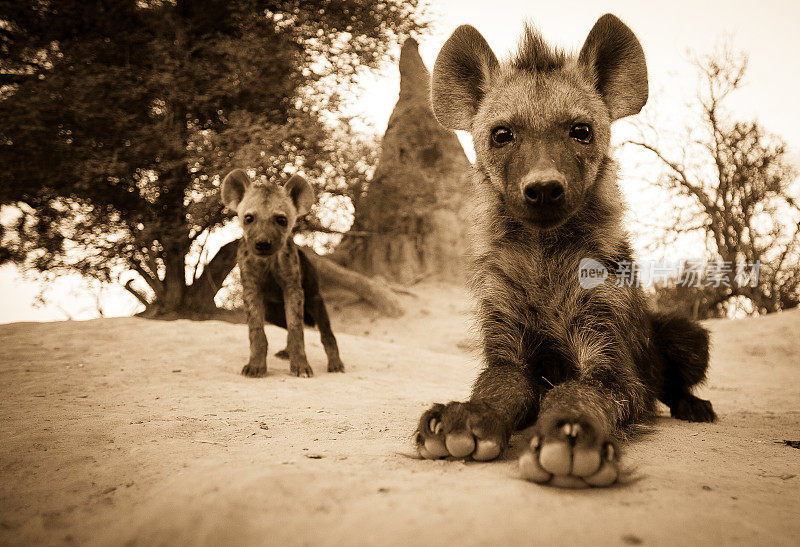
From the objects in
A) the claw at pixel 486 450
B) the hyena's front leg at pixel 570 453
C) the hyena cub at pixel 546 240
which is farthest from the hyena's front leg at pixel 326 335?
the hyena's front leg at pixel 570 453

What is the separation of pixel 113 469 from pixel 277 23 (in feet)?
34.7

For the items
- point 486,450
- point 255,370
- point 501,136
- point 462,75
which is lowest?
point 255,370

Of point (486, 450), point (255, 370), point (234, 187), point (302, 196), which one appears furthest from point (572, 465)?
point (234, 187)

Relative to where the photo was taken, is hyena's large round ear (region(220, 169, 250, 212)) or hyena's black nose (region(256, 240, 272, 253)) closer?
hyena's black nose (region(256, 240, 272, 253))

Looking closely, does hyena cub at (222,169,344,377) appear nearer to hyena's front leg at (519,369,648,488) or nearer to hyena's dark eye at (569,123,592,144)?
hyena's dark eye at (569,123,592,144)

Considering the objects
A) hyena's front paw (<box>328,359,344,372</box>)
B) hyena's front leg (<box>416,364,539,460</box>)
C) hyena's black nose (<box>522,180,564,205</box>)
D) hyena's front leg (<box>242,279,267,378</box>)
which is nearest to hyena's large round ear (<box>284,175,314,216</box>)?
hyena's front leg (<box>242,279,267,378</box>)

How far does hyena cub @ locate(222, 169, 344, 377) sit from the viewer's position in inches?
194

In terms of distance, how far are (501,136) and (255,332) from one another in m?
3.15

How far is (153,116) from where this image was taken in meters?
9.84

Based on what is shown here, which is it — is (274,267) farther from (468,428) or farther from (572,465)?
(572,465)

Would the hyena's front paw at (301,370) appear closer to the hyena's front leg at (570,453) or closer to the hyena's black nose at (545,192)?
the hyena's black nose at (545,192)

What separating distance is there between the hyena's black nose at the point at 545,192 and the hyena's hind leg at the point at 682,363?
1514mm

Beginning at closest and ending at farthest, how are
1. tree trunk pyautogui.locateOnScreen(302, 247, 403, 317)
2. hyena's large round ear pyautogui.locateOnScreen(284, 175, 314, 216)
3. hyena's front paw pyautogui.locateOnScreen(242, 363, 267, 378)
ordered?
1. hyena's front paw pyautogui.locateOnScreen(242, 363, 267, 378)
2. hyena's large round ear pyautogui.locateOnScreen(284, 175, 314, 216)
3. tree trunk pyautogui.locateOnScreen(302, 247, 403, 317)

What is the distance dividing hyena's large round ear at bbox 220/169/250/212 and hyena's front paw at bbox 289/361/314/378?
1785 mm
